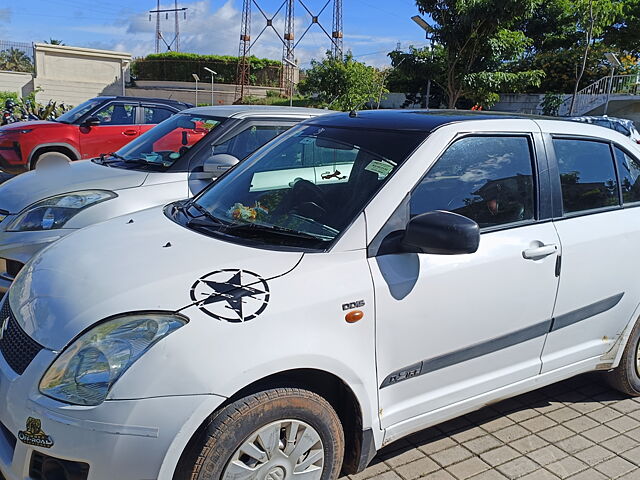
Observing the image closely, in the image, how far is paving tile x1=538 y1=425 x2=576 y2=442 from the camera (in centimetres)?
333

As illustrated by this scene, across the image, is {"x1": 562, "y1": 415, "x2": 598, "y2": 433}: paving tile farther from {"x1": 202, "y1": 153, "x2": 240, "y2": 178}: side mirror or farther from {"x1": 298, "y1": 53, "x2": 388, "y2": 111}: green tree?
{"x1": 298, "y1": 53, "x2": 388, "y2": 111}: green tree

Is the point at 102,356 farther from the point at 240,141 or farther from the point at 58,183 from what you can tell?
the point at 240,141

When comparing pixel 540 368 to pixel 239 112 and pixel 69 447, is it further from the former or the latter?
pixel 239 112

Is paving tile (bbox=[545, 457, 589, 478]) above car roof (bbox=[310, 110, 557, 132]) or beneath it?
beneath

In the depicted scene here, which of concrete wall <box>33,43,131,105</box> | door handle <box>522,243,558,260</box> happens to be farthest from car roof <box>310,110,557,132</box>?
concrete wall <box>33,43,131,105</box>

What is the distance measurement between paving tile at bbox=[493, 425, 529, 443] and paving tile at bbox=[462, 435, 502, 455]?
5cm

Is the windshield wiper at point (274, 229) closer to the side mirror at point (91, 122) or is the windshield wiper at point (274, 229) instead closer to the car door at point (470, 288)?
the car door at point (470, 288)

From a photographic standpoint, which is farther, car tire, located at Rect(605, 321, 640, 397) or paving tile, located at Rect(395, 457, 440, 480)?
car tire, located at Rect(605, 321, 640, 397)

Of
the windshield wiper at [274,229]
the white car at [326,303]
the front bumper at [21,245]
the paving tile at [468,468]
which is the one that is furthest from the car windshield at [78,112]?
the paving tile at [468,468]

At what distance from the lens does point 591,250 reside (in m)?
3.22

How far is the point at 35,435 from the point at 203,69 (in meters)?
51.1

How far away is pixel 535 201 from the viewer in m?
3.11

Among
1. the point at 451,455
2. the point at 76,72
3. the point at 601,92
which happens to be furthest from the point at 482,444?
the point at 76,72

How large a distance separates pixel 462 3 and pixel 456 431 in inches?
878
